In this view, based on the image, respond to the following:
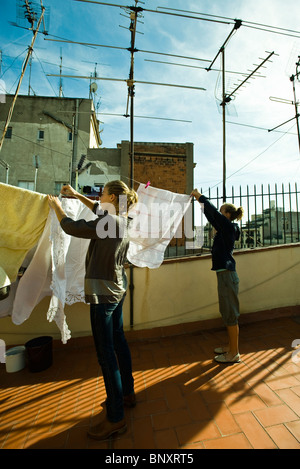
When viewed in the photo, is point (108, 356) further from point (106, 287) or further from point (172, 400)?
point (172, 400)

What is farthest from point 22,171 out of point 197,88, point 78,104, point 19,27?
point 197,88

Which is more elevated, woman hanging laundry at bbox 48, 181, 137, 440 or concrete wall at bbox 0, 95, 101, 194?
concrete wall at bbox 0, 95, 101, 194

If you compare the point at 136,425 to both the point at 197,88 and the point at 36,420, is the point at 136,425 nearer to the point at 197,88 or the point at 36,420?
the point at 36,420

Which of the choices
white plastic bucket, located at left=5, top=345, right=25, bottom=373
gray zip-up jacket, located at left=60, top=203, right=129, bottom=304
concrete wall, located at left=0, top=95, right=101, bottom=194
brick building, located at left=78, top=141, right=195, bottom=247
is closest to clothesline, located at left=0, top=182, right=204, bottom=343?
white plastic bucket, located at left=5, top=345, right=25, bottom=373

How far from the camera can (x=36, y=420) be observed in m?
1.86

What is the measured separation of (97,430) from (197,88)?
14.9 feet

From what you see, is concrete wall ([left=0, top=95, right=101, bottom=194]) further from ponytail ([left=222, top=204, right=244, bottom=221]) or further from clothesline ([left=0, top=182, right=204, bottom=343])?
ponytail ([left=222, top=204, right=244, bottom=221])

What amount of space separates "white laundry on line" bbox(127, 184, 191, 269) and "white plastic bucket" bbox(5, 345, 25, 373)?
164 centimetres

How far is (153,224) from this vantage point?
2.86 meters

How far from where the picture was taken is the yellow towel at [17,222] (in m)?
2.15

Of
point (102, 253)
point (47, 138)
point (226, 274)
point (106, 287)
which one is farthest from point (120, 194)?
point (47, 138)

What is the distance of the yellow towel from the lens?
215 centimetres

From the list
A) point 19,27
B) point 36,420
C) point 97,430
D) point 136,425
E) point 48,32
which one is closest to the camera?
point 97,430

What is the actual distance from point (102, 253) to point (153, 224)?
130 centimetres
